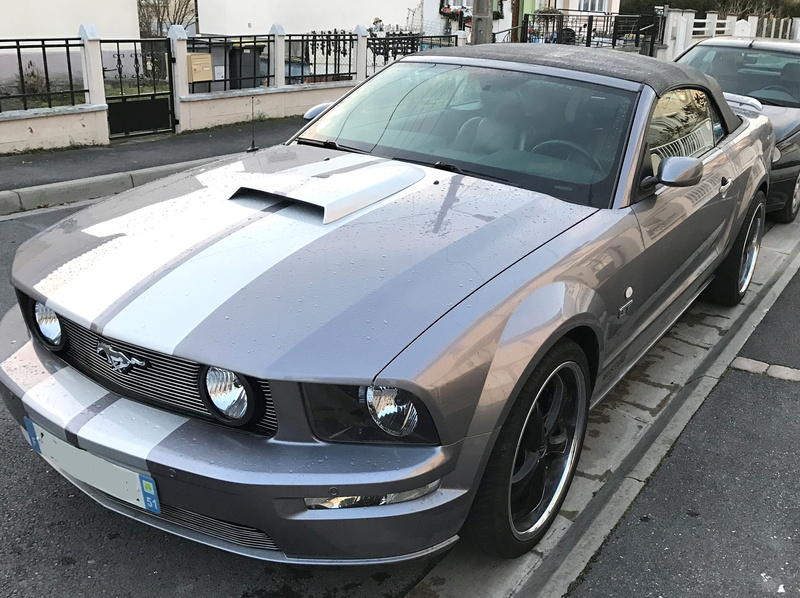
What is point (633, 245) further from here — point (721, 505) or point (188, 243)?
point (188, 243)

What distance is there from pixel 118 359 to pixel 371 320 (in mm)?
767

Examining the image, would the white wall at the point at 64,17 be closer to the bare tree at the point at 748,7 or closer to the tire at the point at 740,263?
the tire at the point at 740,263

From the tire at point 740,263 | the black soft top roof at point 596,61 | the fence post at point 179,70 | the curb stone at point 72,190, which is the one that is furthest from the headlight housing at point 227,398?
the fence post at point 179,70

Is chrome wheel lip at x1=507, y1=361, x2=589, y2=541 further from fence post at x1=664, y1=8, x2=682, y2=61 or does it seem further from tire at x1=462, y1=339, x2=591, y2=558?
fence post at x1=664, y1=8, x2=682, y2=61

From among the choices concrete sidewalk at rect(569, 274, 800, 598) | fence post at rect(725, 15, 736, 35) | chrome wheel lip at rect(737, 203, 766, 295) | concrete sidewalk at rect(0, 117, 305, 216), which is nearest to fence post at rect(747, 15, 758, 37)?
fence post at rect(725, 15, 736, 35)

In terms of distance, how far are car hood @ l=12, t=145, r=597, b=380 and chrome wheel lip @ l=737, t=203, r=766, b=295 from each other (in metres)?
2.55

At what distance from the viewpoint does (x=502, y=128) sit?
3432 mm

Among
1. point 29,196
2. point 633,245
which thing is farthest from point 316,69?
point 633,245

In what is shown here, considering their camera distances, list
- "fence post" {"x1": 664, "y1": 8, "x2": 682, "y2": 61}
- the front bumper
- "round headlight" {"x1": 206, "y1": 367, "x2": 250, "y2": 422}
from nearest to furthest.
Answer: the front bumper, "round headlight" {"x1": 206, "y1": 367, "x2": 250, "y2": 422}, "fence post" {"x1": 664, "y1": 8, "x2": 682, "y2": 61}

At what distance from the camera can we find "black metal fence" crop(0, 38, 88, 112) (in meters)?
8.77

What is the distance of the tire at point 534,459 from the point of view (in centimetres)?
236

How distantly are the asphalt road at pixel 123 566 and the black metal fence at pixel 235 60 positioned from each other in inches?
347

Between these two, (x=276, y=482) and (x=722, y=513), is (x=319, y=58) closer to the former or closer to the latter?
(x=722, y=513)

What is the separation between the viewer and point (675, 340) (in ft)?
15.1
